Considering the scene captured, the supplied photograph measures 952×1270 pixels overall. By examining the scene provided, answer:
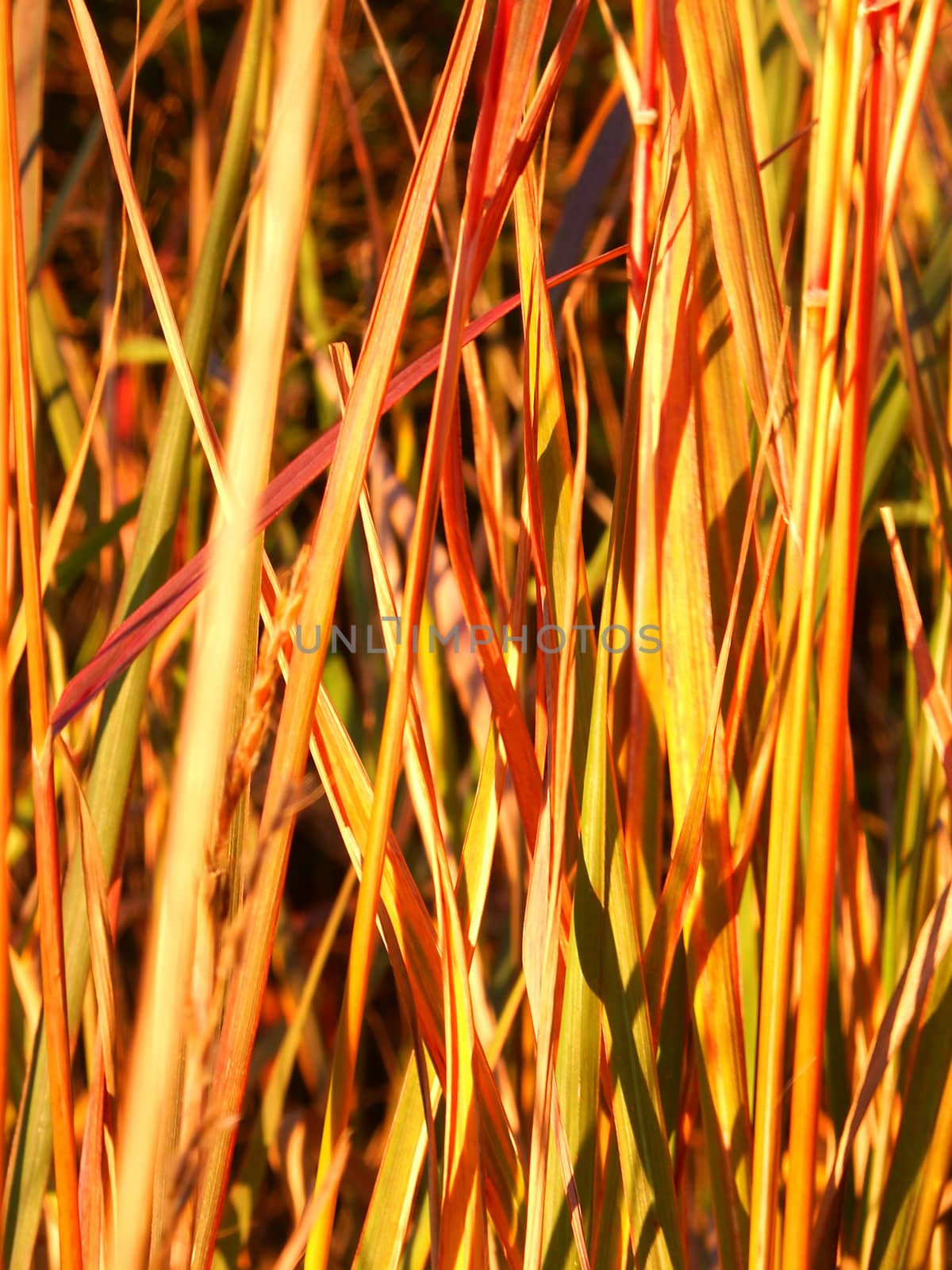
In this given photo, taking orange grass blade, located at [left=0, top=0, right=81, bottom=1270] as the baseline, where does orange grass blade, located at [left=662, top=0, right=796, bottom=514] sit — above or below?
above

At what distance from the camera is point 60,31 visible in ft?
2.72

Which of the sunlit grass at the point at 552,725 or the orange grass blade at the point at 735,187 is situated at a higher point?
→ the orange grass blade at the point at 735,187

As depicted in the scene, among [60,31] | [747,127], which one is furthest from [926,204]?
[60,31]

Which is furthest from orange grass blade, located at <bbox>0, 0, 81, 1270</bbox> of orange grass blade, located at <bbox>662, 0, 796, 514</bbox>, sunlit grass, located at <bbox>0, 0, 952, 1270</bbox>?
orange grass blade, located at <bbox>662, 0, 796, 514</bbox>

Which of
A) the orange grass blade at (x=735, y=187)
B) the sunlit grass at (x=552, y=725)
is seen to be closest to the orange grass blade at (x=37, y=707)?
the sunlit grass at (x=552, y=725)

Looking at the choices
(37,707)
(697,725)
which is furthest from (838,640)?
(37,707)

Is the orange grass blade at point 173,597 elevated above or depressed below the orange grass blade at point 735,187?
below

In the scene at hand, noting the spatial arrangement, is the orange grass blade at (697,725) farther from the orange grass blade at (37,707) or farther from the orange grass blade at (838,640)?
the orange grass blade at (37,707)

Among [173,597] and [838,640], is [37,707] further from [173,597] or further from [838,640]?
[838,640]

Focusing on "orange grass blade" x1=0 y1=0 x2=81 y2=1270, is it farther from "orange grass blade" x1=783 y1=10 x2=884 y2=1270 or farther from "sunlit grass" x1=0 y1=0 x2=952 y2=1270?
"orange grass blade" x1=783 y1=10 x2=884 y2=1270

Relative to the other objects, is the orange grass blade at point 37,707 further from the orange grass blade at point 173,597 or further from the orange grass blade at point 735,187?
the orange grass blade at point 735,187

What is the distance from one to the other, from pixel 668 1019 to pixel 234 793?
0.17 meters

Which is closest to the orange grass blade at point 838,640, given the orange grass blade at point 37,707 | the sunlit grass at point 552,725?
the sunlit grass at point 552,725

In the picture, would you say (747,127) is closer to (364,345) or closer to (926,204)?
(364,345)
